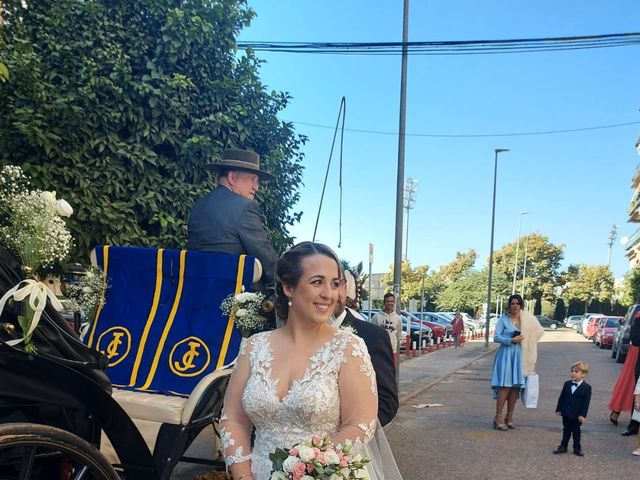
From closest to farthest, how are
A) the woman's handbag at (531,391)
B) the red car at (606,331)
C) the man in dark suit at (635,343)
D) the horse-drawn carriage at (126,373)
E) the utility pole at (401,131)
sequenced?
the horse-drawn carriage at (126,373) < the man in dark suit at (635,343) < the woman's handbag at (531,391) < the utility pole at (401,131) < the red car at (606,331)

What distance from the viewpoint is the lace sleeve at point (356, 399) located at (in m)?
2.09

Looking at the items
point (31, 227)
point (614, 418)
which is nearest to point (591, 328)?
point (614, 418)

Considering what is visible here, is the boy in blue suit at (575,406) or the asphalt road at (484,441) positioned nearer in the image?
the asphalt road at (484,441)

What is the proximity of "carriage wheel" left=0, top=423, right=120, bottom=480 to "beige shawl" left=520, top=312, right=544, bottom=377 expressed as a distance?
20.2 feet

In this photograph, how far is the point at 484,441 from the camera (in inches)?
281

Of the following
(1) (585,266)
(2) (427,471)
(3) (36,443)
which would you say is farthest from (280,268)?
(1) (585,266)

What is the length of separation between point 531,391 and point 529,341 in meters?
0.64

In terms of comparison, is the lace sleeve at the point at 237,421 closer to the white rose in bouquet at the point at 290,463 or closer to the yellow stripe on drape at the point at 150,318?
the white rose in bouquet at the point at 290,463

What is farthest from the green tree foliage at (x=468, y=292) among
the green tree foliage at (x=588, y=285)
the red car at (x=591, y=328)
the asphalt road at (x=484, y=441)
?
Result: the asphalt road at (x=484, y=441)

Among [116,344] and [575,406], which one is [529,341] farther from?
[116,344]

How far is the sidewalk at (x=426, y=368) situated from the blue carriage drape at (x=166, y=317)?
719 cm

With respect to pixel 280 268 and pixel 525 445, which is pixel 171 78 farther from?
pixel 525 445

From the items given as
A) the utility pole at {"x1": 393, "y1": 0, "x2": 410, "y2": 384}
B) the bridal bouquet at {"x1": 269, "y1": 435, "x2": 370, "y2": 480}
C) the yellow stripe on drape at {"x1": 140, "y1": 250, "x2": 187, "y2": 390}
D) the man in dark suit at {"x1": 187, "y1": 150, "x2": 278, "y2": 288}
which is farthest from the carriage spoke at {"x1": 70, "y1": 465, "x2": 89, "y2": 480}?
the utility pole at {"x1": 393, "y1": 0, "x2": 410, "y2": 384}

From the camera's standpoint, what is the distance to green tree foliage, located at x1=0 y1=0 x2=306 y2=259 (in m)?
4.89
